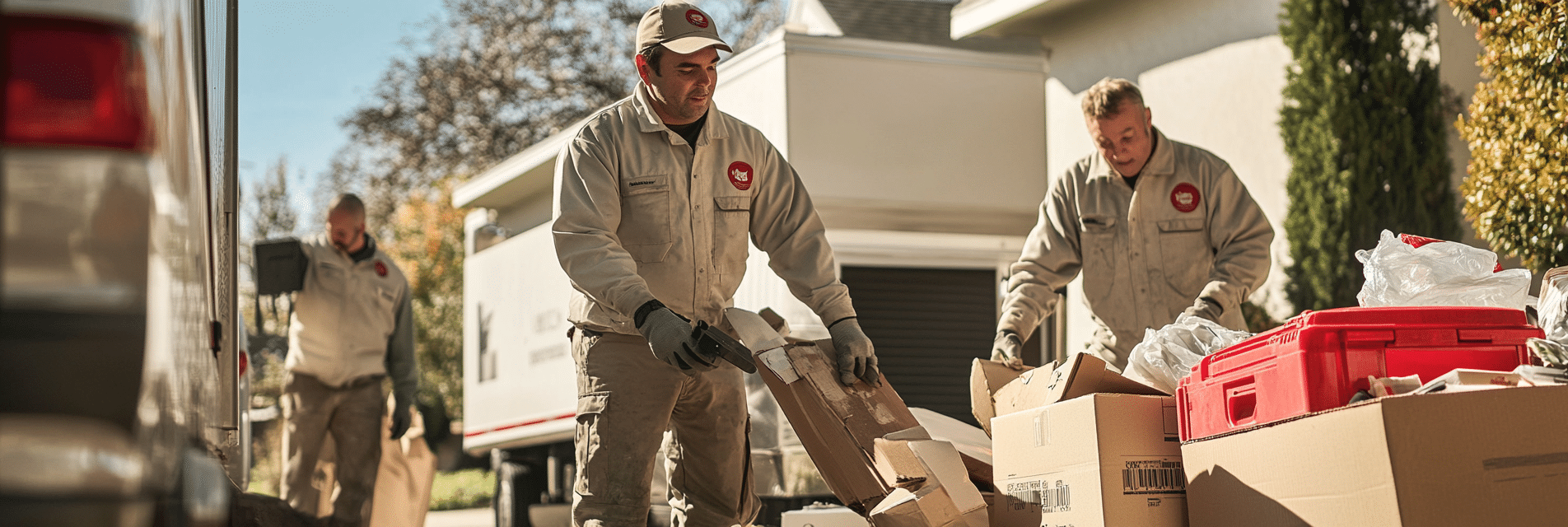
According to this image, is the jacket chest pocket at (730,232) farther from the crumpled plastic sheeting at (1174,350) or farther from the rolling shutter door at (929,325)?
the rolling shutter door at (929,325)

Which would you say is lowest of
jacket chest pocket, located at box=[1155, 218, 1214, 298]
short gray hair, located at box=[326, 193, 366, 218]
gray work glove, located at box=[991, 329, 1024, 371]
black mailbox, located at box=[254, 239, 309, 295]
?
gray work glove, located at box=[991, 329, 1024, 371]

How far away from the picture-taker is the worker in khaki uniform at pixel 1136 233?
5.30 m

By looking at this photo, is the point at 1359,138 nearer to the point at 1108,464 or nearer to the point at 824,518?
the point at 824,518

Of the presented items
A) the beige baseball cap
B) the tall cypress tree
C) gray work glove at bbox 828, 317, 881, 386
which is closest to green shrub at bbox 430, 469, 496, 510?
the tall cypress tree

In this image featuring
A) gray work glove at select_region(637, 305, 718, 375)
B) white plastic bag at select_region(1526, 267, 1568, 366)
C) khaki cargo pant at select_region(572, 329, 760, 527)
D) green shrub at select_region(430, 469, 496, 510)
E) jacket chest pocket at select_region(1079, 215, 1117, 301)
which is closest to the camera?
white plastic bag at select_region(1526, 267, 1568, 366)

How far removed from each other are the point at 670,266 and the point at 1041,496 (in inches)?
53.2

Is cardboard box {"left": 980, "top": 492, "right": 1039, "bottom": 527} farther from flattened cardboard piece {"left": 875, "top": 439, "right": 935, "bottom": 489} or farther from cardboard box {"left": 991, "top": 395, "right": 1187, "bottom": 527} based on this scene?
flattened cardboard piece {"left": 875, "top": 439, "right": 935, "bottom": 489}

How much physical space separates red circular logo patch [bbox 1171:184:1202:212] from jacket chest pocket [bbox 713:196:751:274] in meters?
1.90

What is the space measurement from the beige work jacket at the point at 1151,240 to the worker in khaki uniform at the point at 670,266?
1427mm

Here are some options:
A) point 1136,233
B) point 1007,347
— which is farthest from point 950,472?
point 1136,233

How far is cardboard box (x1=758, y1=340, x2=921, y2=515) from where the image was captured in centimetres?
357

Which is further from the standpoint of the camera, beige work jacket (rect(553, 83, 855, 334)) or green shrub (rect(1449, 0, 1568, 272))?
green shrub (rect(1449, 0, 1568, 272))

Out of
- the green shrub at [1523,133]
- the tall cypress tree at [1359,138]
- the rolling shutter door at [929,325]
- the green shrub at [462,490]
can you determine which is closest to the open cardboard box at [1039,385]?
the green shrub at [1523,133]

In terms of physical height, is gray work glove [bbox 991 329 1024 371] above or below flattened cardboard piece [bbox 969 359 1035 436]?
above
